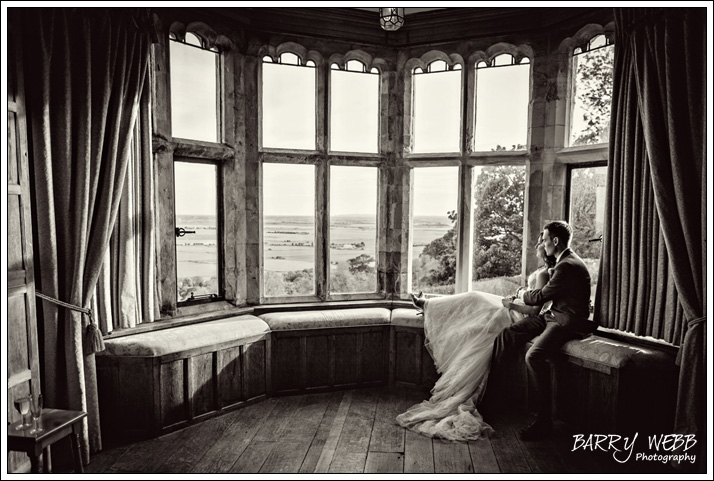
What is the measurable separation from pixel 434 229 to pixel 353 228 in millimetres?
821

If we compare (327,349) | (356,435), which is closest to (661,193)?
(356,435)

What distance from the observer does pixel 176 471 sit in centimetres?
320

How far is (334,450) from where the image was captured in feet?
11.5

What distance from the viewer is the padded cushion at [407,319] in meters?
4.63

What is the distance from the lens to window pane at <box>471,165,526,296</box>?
15.9ft

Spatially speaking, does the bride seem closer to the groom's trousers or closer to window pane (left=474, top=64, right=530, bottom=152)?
the groom's trousers

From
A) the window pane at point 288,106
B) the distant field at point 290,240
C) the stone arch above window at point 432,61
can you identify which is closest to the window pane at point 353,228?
the distant field at point 290,240

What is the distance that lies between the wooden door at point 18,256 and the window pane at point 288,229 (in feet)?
7.02

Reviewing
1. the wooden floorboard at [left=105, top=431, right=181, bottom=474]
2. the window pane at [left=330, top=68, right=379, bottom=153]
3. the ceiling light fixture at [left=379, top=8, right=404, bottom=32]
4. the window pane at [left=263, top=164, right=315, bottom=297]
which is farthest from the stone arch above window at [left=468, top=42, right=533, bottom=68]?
the wooden floorboard at [left=105, top=431, right=181, bottom=474]

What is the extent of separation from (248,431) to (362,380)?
50.2 inches

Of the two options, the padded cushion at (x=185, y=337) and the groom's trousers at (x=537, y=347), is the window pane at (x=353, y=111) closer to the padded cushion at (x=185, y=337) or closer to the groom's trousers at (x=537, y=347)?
the padded cushion at (x=185, y=337)

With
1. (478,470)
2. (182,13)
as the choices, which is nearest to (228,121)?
(182,13)

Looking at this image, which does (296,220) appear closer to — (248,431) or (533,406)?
(248,431)

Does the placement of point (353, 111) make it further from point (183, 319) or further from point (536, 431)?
point (536, 431)
